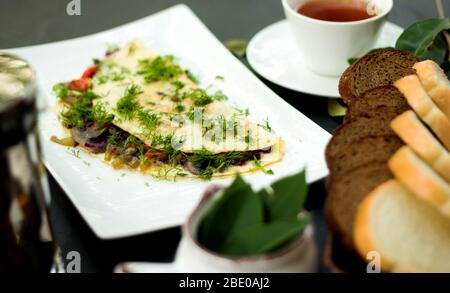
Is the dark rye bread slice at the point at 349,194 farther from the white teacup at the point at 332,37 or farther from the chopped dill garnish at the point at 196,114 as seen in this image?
the white teacup at the point at 332,37

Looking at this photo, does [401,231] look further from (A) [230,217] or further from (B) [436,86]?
(B) [436,86]

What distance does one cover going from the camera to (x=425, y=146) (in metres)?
1.58

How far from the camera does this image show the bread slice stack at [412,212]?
1.42 metres

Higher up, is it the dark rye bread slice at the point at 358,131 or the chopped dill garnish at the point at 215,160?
the dark rye bread slice at the point at 358,131

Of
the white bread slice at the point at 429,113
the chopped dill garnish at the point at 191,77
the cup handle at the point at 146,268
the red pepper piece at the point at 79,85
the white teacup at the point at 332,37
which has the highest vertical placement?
the white bread slice at the point at 429,113

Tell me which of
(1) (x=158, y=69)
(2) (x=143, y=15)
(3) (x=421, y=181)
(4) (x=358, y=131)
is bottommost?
(2) (x=143, y=15)

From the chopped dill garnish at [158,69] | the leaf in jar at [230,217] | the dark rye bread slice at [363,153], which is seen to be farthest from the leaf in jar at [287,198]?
the chopped dill garnish at [158,69]

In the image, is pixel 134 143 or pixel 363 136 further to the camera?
pixel 134 143

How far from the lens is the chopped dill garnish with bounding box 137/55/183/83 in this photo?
246 cm

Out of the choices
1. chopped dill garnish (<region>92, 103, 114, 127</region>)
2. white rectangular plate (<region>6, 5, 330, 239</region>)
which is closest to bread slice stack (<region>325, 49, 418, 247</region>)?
white rectangular plate (<region>6, 5, 330, 239</region>)

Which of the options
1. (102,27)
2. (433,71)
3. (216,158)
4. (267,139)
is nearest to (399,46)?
(433,71)

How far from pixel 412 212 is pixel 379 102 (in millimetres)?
502

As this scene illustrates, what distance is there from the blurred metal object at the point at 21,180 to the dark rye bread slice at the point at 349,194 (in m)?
0.66

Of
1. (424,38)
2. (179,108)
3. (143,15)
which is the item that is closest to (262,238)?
(179,108)
